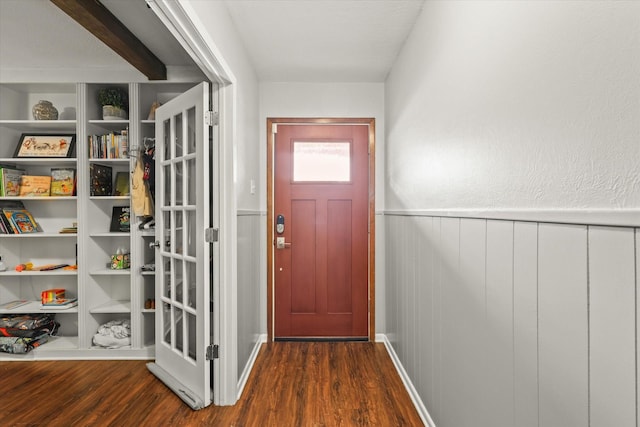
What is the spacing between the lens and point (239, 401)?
2.23 m

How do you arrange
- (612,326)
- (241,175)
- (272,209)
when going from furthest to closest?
(272,209), (241,175), (612,326)

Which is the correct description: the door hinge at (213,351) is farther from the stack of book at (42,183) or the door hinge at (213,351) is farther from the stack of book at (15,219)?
the stack of book at (15,219)

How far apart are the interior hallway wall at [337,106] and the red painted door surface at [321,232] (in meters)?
0.12

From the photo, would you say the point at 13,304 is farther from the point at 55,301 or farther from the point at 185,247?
the point at 185,247

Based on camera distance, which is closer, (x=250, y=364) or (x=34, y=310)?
(x=250, y=364)

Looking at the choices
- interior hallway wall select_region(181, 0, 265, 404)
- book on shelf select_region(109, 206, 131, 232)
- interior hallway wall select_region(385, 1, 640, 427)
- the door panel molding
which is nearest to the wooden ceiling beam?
interior hallway wall select_region(181, 0, 265, 404)

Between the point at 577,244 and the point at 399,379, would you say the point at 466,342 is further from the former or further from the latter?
the point at 399,379

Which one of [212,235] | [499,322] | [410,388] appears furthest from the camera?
[410,388]

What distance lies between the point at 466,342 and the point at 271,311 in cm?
219

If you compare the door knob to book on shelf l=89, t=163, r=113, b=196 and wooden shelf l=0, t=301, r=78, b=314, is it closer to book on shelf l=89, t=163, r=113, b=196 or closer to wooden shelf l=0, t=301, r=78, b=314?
book on shelf l=89, t=163, r=113, b=196

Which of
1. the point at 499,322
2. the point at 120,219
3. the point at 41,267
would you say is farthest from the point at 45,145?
the point at 499,322

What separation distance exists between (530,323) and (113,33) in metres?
2.65

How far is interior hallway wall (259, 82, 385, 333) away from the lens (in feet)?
10.9

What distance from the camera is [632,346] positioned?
686mm
